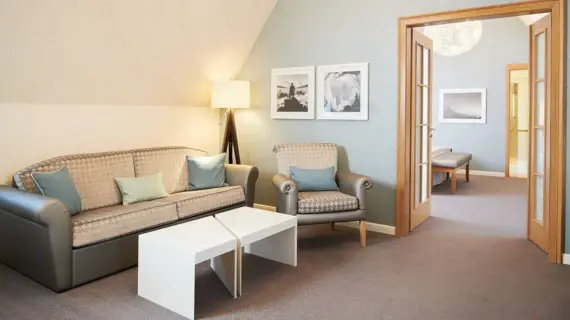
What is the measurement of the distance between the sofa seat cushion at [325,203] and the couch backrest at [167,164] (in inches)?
52.6

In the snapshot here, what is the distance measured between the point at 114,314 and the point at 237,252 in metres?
0.84

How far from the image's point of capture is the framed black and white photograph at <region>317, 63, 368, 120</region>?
15.8ft

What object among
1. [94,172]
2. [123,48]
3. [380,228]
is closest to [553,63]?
[380,228]

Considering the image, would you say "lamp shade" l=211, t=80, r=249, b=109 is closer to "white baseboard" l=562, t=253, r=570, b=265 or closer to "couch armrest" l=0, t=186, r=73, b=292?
"couch armrest" l=0, t=186, r=73, b=292

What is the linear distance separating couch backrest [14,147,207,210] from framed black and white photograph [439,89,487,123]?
611cm

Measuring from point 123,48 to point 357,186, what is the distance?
2.48 metres

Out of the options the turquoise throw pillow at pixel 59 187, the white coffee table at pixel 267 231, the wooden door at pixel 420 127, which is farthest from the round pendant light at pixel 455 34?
the turquoise throw pillow at pixel 59 187

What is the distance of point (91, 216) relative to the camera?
354 centimetres

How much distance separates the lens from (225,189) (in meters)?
4.70

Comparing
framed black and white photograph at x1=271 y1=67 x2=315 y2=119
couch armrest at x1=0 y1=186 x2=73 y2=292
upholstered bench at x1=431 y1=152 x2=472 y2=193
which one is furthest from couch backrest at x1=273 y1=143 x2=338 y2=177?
upholstered bench at x1=431 y1=152 x2=472 y2=193

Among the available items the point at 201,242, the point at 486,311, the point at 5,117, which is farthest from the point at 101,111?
the point at 486,311

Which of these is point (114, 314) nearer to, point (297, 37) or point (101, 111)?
point (101, 111)

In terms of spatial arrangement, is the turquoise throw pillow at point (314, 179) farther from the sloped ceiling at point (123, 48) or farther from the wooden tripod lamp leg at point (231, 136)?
the sloped ceiling at point (123, 48)

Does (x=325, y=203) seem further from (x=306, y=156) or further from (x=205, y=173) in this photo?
(x=205, y=173)
